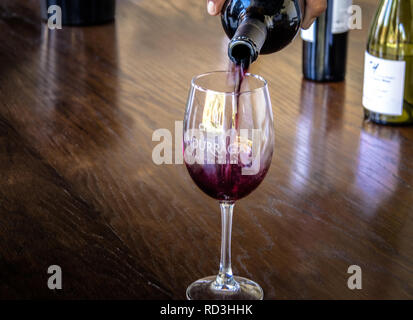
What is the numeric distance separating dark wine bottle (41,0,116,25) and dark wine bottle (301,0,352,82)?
0.56 metres

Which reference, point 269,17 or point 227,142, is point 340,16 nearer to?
point 269,17

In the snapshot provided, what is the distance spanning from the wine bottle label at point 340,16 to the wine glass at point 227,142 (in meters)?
0.60

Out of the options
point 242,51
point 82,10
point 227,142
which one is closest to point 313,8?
point 242,51

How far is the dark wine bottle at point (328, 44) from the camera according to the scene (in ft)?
4.27

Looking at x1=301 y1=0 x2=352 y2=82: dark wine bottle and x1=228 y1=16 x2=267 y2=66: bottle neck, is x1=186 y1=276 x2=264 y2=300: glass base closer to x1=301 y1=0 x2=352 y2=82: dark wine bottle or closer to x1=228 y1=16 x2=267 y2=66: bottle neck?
x1=228 y1=16 x2=267 y2=66: bottle neck

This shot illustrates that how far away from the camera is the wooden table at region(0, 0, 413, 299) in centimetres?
79

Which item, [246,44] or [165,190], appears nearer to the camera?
[246,44]

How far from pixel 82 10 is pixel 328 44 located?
64 cm

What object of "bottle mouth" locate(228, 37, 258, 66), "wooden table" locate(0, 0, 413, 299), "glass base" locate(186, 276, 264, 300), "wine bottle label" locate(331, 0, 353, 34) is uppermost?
"bottle mouth" locate(228, 37, 258, 66)

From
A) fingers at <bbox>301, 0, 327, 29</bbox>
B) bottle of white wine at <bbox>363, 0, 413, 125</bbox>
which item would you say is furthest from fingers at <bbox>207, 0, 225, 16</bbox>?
bottle of white wine at <bbox>363, 0, 413, 125</bbox>

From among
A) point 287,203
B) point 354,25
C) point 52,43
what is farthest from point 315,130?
point 52,43

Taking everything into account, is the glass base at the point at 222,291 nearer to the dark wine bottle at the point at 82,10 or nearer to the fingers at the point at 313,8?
the fingers at the point at 313,8

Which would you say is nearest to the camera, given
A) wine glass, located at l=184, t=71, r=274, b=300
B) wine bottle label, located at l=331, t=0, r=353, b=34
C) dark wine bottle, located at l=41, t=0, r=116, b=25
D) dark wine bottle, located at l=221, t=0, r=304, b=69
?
wine glass, located at l=184, t=71, r=274, b=300

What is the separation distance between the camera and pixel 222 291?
76 centimetres
